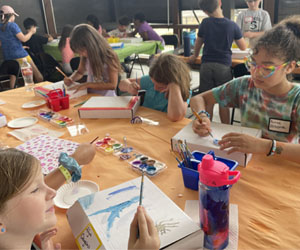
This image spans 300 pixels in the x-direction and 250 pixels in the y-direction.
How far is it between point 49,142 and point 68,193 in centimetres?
43

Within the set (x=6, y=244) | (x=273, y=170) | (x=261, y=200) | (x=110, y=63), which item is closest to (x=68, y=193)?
(x=6, y=244)

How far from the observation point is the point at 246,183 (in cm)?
97

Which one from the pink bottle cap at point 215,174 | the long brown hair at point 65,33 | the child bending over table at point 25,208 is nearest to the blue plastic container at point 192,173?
the pink bottle cap at point 215,174

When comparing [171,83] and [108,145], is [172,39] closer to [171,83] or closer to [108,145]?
[171,83]

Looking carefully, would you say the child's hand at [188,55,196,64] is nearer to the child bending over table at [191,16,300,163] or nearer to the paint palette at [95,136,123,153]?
the child bending over table at [191,16,300,163]

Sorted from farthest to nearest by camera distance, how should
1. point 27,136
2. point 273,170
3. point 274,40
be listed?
point 27,136, point 274,40, point 273,170

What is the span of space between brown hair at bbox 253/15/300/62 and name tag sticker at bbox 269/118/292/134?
275 millimetres

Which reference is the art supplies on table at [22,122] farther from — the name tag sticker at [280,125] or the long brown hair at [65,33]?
the long brown hair at [65,33]

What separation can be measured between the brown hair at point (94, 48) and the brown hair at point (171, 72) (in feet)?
2.21

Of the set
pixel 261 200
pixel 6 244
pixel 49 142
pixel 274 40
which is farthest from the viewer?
pixel 49 142

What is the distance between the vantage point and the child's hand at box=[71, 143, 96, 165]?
3.52ft

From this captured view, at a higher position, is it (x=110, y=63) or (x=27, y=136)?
(x=110, y=63)

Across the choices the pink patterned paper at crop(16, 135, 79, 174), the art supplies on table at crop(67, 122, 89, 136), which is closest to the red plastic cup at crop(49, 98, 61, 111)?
the art supplies on table at crop(67, 122, 89, 136)

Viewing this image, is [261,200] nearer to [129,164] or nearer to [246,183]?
[246,183]
